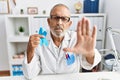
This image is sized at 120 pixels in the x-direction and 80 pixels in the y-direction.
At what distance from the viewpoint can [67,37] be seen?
113cm

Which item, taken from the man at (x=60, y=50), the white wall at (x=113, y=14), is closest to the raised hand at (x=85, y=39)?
the man at (x=60, y=50)

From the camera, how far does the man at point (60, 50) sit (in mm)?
857

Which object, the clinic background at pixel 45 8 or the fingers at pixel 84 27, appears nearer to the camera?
the fingers at pixel 84 27

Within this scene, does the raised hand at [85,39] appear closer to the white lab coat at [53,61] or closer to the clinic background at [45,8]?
the white lab coat at [53,61]

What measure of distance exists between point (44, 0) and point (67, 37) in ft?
4.99

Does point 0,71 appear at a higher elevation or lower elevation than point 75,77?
lower

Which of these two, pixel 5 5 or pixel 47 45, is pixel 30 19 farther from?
pixel 47 45

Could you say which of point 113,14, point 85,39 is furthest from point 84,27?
point 113,14

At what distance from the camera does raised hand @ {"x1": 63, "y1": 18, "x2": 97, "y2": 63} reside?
833 mm

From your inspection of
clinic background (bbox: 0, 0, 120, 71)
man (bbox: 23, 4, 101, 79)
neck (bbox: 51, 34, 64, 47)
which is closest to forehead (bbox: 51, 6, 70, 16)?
man (bbox: 23, 4, 101, 79)

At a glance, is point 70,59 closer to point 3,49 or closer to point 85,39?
point 85,39

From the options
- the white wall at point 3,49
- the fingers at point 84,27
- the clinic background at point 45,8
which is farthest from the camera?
the white wall at point 3,49

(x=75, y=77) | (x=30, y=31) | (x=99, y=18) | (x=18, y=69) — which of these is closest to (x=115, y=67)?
(x=75, y=77)

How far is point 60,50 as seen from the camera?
3.51 feet
